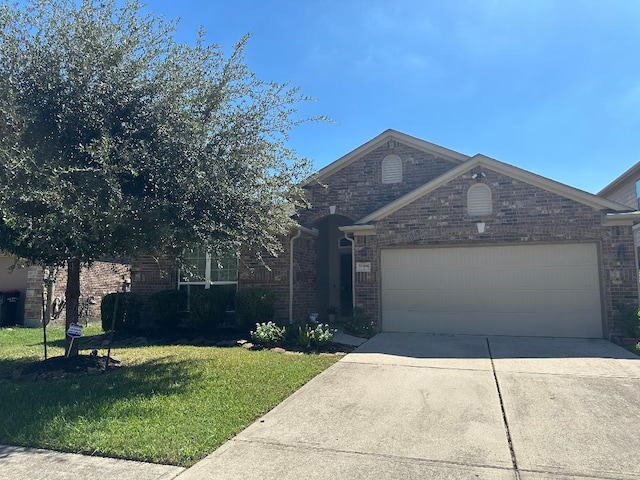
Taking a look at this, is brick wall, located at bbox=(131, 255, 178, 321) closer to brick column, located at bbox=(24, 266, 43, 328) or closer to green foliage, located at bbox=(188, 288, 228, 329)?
green foliage, located at bbox=(188, 288, 228, 329)

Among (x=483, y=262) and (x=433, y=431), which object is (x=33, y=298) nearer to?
(x=483, y=262)

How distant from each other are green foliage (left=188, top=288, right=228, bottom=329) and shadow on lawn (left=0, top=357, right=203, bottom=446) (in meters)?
3.45

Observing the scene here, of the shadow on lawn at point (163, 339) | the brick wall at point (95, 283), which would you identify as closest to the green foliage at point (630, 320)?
the shadow on lawn at point (163, 339)

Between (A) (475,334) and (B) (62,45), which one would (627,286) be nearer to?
(A) (475,334)

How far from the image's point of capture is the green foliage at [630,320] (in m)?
10.0

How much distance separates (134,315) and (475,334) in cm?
881

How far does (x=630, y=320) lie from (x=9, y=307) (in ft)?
57.8

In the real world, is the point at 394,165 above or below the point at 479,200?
above

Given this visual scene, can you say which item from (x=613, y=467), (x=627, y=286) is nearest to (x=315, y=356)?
(x=613, y=467)

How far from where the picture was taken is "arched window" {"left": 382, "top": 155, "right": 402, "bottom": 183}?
15.0 m

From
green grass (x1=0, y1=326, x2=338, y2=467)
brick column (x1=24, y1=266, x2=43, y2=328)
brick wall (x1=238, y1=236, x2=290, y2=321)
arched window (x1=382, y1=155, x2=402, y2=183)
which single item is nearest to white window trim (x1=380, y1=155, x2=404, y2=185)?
arched window (x1=382, y1=155, x2=402, y2=183)

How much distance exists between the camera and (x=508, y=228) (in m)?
11.4

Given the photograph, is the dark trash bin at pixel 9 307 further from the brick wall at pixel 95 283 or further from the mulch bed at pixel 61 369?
the mulch bed at pixel 61 369

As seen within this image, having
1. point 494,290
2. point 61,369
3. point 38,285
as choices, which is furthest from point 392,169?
point 38,285
